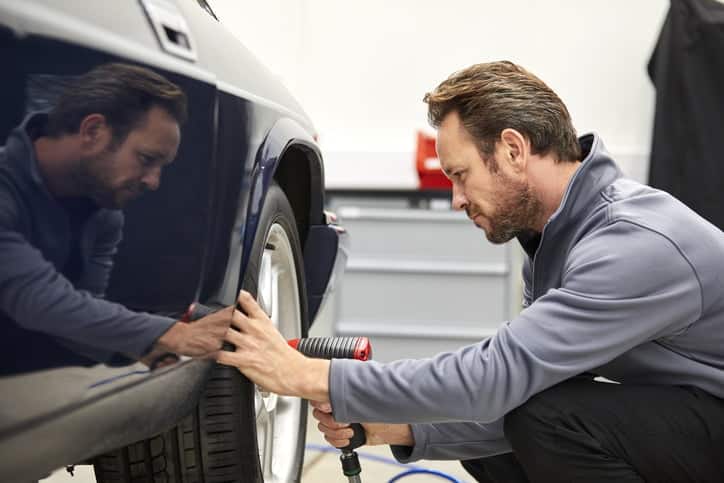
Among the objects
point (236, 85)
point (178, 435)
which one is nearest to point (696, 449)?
point (178, 435)

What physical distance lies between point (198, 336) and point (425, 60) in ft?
13.1

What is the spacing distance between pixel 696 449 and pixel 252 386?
Answer: 796 millimetres

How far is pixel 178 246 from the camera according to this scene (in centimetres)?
100

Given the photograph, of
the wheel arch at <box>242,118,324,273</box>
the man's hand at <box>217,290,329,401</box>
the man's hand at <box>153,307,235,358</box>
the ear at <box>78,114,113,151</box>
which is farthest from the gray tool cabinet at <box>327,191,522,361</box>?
the ear at <box>78,114,113,151</box>

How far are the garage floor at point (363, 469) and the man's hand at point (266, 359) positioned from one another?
1.12 meters

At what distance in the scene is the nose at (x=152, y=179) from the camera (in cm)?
91

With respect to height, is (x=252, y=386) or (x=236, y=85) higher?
(x=236, y=85)

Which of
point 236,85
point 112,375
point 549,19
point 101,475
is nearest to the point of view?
point 112,375

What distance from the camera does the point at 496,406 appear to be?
53.8 inches

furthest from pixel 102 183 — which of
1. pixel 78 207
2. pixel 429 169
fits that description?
pixel 429 169

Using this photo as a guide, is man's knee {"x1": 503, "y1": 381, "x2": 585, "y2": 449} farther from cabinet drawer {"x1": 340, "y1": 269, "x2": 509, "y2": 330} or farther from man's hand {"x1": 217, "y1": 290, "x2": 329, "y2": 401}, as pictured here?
cabinet drawer {"x1": 340, "y1": 269, "x2": 509, "y2": 330}

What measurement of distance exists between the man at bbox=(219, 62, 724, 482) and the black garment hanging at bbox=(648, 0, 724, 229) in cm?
248

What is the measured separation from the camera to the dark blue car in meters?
0.75

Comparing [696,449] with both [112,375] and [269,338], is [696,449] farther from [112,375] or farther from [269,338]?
[112,375]
